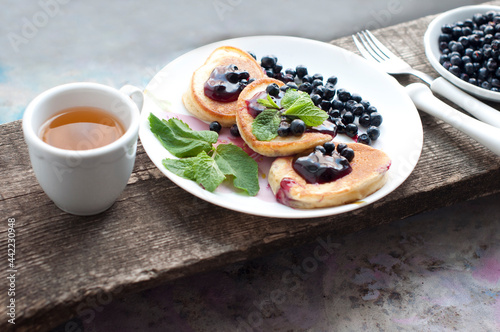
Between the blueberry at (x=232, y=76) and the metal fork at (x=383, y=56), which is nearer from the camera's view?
the blueberry at (x=232, y=76)

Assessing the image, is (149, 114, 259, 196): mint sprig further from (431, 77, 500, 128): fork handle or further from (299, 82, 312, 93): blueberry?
(431, 77, 500, 128): fork handle

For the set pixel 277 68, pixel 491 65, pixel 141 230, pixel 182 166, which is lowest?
pixel 141 230

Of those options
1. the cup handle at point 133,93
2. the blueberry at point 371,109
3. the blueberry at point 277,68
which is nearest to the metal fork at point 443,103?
the blueberry at point 371,109

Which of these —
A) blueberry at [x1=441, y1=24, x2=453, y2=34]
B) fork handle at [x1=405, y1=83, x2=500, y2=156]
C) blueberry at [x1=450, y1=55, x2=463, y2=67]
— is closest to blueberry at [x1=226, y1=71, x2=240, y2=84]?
fork handle at [x1=405, y1=83, x2=500, y2=156]

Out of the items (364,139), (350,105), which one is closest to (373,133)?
(364,139)

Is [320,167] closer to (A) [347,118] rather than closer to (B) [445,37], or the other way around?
(A) [347,118]

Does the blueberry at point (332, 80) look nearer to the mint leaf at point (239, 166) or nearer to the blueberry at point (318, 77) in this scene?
the blueberry at point (318, 77)
